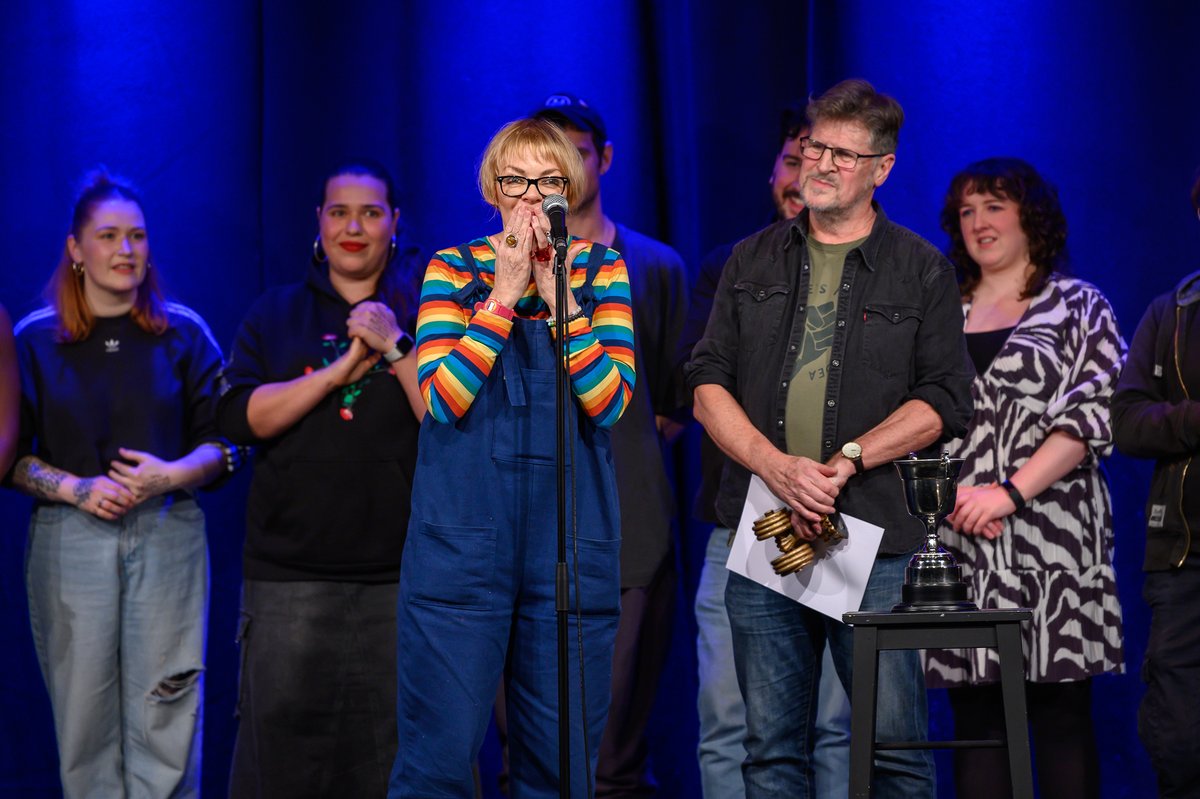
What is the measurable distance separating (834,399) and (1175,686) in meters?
1.18

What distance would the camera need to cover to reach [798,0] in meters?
4.45

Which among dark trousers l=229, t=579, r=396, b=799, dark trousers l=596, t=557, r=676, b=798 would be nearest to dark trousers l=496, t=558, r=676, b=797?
dark trousers l=596, t=557, r=676, b=798

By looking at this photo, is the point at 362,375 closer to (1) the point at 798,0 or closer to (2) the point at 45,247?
(2) the point at 45,247

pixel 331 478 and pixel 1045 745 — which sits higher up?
pixel 331 478

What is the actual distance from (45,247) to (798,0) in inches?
101

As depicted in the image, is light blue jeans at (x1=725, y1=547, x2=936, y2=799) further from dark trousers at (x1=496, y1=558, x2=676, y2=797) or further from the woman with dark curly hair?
dark trousers at (x1=496, y1=558, x2=676, y2=797)

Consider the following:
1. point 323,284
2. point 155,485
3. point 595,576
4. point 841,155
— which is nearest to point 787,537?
point 595,576

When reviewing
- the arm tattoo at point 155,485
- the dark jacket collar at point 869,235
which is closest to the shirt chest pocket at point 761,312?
the dark jacket collar at point 869,235

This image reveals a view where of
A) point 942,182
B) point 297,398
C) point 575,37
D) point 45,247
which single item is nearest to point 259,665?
point 297,398

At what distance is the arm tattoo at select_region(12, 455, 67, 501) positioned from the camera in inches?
153

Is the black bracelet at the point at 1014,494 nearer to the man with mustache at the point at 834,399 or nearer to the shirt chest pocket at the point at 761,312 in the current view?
the man with mustache at the point at 834,399

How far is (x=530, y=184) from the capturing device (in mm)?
2566

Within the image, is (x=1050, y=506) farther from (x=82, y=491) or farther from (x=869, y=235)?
(x=82, y=491)

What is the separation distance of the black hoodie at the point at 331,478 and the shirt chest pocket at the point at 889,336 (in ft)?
4.13
